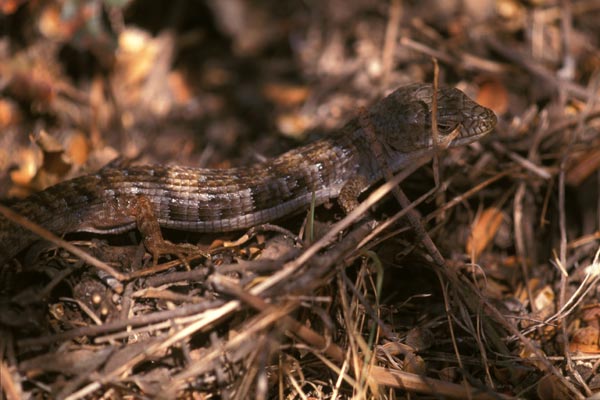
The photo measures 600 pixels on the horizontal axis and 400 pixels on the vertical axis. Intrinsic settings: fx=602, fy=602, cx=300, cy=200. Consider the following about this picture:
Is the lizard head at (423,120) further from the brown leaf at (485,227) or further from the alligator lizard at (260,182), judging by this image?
the brown leaf at (485,227)

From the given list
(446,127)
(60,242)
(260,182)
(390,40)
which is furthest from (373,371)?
(390,40)

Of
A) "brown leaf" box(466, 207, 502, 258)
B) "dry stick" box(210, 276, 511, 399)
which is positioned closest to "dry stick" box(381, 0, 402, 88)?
"brown leaf" box(466, 207, 502, 258)

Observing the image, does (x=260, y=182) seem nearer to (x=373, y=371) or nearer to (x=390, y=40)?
(x=373, y=371)

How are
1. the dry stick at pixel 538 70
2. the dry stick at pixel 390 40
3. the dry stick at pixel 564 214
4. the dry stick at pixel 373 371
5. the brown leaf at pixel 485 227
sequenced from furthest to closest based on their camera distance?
the dry stick at pixel 390 40 < the dry stick at pixel 538 70 < the brown leaf at pixel 485 227 < the dry stick at pixel 564 214 < the dry stick at pixel 373 371

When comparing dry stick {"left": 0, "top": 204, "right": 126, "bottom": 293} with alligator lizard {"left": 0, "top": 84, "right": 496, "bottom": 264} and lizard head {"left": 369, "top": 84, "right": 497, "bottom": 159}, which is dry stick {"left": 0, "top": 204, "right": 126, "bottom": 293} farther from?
lizard head {"left": 369, "top": 84, "right": 497, "bottom": 159}

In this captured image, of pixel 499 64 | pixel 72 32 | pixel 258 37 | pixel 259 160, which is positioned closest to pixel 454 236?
pixel 259 160

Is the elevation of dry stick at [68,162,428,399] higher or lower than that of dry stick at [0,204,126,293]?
lower

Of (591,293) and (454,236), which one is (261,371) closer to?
(454,236)

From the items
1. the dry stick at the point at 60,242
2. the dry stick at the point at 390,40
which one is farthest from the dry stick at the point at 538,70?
the dry stick at the point at 60,242
